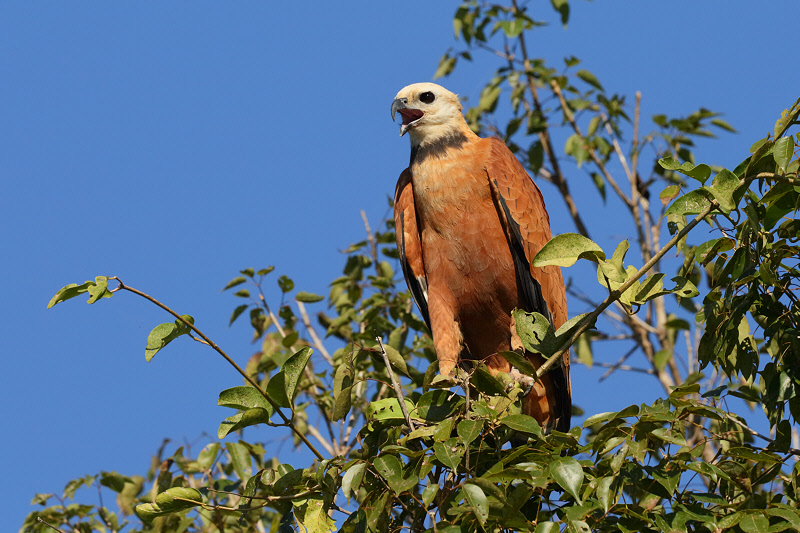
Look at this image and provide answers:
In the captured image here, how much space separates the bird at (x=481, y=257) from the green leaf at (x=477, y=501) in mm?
1919

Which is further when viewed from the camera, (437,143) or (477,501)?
(437,143)

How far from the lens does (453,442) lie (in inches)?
81.4

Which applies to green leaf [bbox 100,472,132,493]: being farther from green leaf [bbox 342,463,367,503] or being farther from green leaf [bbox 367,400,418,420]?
green leaf [bbox 342,463,367,503]

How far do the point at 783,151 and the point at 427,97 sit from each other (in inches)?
101

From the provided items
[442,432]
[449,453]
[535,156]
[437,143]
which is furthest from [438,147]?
[449,453]

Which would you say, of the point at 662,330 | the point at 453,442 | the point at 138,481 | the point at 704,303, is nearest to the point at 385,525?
the point at 453,442

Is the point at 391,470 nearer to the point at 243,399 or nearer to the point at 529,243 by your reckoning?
the point at 243,399

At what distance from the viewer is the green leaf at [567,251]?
2.03 m

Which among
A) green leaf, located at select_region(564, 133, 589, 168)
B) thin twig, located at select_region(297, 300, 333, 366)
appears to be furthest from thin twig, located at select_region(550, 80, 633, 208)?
thin twig, located at select_region(297, 300, 333, 366)

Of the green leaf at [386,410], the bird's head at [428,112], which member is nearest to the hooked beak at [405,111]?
the bird's head at [428,112]

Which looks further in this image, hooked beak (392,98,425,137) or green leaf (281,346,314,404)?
hooked beak (392,98,425,137)

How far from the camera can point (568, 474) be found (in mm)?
1958

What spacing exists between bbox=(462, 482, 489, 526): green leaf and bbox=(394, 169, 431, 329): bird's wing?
90.5 inches

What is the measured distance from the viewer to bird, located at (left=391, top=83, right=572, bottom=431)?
393 cm
